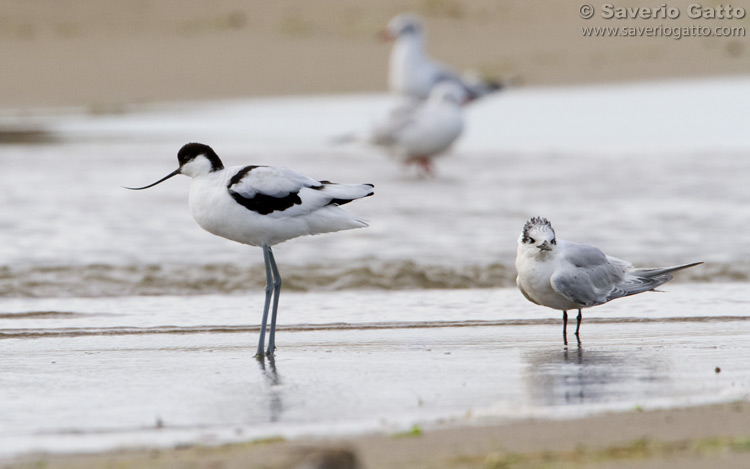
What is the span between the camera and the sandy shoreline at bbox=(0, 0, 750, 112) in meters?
27.4

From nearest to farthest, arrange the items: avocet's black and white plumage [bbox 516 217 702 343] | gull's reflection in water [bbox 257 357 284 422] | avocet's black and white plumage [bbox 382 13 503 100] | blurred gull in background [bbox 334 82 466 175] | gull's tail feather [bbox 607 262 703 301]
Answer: gull's reflection in water [bbox 257 357 284 422] < avocet's black and white plumage [bbox 516 217 702 343] < gull's tail feather [bbox 607 262 703 301] < blurred gull in background [bbox 334 82 466 175] < avocet's black and white plumage [bbox 382 13 503 100]

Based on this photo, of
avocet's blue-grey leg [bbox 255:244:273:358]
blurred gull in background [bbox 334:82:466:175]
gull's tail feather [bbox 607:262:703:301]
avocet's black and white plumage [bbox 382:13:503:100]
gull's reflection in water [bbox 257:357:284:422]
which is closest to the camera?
gull's reflection in water [bbox 257:357:284:422]

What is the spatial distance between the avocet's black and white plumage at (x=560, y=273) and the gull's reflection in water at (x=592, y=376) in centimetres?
35

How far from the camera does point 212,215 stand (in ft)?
23.2

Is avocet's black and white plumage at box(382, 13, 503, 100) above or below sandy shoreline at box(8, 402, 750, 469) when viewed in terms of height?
above

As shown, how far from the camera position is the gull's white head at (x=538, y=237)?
23.8 feet

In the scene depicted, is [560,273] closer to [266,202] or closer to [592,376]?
[592,376]

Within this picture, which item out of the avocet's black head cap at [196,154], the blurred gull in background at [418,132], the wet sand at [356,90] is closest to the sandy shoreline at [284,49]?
the wet sand at [356,90]

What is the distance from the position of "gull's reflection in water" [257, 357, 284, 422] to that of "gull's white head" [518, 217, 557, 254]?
1.61m

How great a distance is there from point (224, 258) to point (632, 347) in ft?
14.5

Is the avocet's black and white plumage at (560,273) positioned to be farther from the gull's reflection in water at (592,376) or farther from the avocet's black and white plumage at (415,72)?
the avocet's black and white plumage at (415,72)

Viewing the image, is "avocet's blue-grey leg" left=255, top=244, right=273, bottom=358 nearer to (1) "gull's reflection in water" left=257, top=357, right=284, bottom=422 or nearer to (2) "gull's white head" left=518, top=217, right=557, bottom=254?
(1) "gull's reflection in water" left=257, top=357, right=284, bottom=422

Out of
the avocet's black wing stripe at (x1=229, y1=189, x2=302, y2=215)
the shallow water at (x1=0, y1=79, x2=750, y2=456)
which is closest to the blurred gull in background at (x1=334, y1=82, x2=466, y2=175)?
the shallow water at (x1=0, y1=79, x2=750, y2=456)

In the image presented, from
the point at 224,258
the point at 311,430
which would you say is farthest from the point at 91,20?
the point at 311,430
